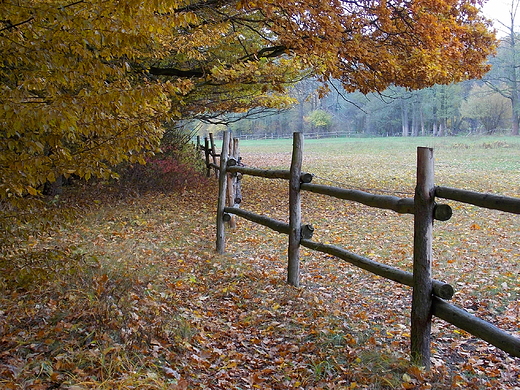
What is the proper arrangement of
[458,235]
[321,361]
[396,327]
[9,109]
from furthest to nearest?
[458,235] < [396,327] < [321,361] < [9,109]

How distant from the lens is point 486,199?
3543 mm

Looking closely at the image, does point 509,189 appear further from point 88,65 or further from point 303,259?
point 88,65

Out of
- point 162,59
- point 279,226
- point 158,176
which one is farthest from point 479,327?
point 158,176

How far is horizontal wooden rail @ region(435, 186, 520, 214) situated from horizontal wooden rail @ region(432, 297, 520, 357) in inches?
35.6

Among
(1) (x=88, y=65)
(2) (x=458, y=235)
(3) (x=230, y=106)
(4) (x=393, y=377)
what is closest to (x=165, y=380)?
(4) (x=393, y=377)

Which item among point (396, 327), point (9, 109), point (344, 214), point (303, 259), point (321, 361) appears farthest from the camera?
point (344, 214)

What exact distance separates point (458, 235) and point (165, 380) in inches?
307

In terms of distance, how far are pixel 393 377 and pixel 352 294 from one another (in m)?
2.44

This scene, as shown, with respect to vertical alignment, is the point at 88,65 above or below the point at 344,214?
above

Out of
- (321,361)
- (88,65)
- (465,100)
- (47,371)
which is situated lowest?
(321,361)

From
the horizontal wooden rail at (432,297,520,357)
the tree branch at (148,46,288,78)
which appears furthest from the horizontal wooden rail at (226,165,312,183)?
the tree branch at (148,46,288,78)

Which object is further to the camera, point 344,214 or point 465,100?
point 465,100

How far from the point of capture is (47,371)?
3.31 metres

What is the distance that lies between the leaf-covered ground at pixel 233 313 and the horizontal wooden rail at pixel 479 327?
0.49m
